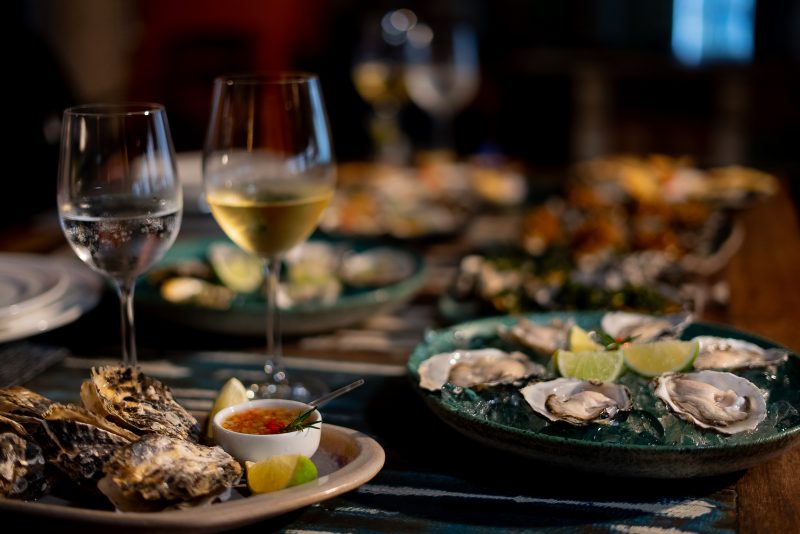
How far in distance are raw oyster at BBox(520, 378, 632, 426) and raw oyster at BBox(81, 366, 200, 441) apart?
13.2 inches

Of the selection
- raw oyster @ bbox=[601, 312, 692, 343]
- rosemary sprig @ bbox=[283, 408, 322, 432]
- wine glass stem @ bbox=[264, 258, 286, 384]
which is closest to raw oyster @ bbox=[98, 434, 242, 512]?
rosemary sprig @ bbox=[283, 408, 322, 432]

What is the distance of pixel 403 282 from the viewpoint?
1462 mm

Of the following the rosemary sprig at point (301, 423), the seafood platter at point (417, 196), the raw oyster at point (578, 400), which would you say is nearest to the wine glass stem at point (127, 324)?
the rosemary sprig at point (301, 423)

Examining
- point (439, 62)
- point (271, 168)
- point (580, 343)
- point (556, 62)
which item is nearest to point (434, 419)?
point (580, 343)

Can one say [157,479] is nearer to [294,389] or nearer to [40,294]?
[294,389]

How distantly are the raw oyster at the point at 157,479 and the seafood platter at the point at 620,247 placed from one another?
2.29 feet

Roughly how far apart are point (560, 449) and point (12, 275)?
1.01m

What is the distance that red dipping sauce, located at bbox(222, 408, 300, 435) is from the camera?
0.87m

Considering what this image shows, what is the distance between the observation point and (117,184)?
3.22 ft

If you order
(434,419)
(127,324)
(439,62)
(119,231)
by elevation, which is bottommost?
(434,419)

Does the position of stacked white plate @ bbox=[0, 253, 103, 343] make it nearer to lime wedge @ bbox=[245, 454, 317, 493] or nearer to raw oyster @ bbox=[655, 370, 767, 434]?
lime wedge @ bbox=[245, 454, 317, 493]

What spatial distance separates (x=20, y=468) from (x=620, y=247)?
4.19ft

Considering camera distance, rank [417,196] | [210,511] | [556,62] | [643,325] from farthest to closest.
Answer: [556,62]
[417,196]
[643,325]
[210,511]

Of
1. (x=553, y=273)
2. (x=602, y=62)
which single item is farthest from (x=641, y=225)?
(x=602, y=62)
